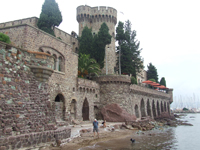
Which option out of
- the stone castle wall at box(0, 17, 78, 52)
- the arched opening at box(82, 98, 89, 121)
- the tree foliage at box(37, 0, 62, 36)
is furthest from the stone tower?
the arched opening at box(82, 98, 89, 121)

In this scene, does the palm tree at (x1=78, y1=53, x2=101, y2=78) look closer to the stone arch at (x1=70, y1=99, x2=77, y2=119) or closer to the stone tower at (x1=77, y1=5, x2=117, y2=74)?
the stone arch at (x1=70, y1=99, x2=77, y2=119)

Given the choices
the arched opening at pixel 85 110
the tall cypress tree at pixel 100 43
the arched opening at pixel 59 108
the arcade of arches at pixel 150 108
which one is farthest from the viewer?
the arcade of arches at pixel 150 108

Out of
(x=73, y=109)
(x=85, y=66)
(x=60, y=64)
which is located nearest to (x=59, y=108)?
(x=73, y=109)

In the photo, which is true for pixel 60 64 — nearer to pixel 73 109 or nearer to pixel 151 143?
pixel 73 109

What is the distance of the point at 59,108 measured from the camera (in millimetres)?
18594

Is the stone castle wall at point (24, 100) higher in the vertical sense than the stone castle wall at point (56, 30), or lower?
lower

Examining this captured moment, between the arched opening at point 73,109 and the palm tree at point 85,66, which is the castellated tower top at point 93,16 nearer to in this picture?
the palm tree at point 85,66

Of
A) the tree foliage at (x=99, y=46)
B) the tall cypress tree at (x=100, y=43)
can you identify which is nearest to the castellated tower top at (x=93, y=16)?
the tree foliage at (x=99, y=46)

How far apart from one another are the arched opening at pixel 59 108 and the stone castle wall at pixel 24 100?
7.77m

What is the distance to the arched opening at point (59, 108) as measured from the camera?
18125 millimetres

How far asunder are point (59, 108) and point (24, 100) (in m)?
9.97

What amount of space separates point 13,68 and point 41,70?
4.75 feet

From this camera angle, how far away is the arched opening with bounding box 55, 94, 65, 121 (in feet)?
59.5

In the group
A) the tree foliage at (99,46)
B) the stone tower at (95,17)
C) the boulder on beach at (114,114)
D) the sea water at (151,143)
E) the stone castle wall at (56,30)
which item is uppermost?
the stone tower at (95,17)
